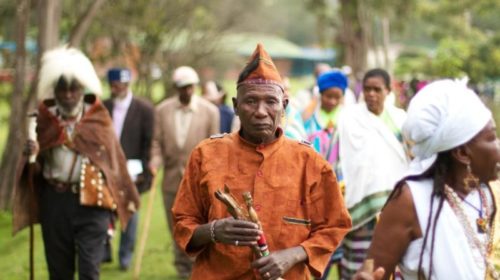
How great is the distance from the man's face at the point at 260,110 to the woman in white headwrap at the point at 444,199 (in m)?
0.81

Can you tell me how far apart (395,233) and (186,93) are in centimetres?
616

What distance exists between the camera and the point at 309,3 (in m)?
27.9

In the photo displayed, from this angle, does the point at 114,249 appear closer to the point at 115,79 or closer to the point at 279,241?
the point at 115,79

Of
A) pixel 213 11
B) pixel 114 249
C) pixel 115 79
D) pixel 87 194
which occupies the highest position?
pixel 213 11

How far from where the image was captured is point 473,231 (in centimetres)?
385

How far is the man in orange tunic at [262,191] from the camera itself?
14.9 ft

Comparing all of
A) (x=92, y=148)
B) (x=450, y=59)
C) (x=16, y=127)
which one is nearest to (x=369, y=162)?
(x=92, y=148)

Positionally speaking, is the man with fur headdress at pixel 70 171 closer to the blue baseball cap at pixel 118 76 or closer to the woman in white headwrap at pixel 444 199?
the blue baseball cap at pixel 118 76

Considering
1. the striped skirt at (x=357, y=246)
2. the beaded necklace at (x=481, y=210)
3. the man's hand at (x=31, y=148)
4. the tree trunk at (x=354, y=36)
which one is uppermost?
the tree trunk at (x=354, y=36)

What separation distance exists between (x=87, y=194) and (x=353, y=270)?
220 centimetres

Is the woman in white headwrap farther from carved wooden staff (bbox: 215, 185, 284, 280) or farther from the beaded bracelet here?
the beaded bracelet

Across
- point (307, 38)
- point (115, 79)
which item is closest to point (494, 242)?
point (115, 79)

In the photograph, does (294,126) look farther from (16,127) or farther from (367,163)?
(16,127)

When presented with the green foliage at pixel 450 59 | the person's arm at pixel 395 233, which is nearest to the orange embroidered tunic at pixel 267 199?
the person's arm at pixel 395 233
